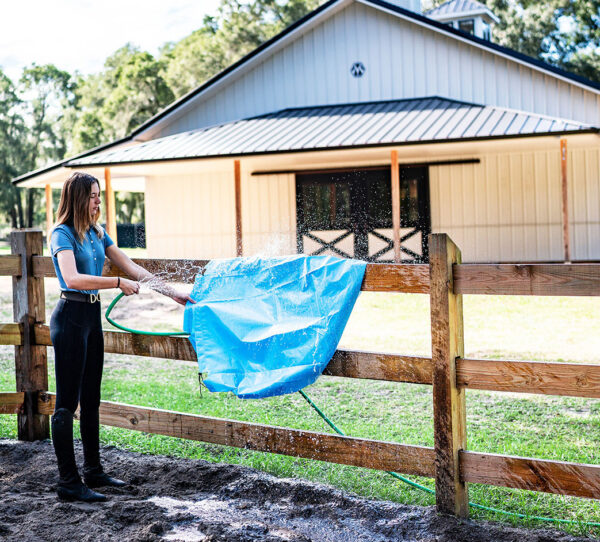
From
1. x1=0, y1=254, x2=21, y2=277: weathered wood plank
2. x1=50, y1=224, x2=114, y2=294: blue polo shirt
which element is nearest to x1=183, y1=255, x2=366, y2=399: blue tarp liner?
x1=50, y1=224, x2=114, y2=294: blue polo shirt

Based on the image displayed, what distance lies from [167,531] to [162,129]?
62.0 feet

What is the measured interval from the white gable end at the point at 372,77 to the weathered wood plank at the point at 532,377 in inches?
640

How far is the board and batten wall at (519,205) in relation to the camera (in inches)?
725

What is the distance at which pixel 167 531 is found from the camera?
362 cm

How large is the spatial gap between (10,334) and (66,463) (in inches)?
56.1

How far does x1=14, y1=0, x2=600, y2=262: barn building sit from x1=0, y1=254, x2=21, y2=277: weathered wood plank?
36.9ft

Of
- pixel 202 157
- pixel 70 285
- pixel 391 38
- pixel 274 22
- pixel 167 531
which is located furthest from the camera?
pixel 274 22

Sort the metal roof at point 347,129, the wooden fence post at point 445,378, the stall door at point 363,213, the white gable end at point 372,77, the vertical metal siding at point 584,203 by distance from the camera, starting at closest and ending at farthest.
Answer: the wooden fence post at point 445,378
the metal roof at point 347,129
the vertical metal siding at point 584,203
the white gable end at point 372,77
the stall door at point 363,213

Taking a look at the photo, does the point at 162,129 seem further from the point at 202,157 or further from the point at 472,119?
the point at 472,119

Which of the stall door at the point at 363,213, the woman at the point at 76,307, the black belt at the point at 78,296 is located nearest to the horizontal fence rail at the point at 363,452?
the woman at the point at 76,307

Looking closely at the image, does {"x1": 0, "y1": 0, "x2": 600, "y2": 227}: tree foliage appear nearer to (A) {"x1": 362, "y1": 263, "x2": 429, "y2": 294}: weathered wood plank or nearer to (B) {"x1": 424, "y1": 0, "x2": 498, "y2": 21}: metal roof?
(B) {"x1": 424, "y1": 0, "x2": 498, "y2": 21}: metal roof

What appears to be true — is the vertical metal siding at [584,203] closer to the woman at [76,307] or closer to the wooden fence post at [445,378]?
the wooden fence post at [445,378]

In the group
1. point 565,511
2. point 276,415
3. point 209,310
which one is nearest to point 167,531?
point 209,310

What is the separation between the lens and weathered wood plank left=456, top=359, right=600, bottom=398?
11.5ft
